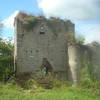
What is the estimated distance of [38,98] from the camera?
13.0 metres

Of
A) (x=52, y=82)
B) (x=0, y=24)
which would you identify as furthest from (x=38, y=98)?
(x=0, y=24)

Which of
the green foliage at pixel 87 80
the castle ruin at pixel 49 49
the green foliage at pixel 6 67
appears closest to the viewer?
the green foliage at pixel 87 80

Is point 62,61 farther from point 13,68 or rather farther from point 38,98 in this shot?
point 38,98

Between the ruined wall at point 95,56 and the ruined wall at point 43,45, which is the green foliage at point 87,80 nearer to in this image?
the ruined wall at point 95,56

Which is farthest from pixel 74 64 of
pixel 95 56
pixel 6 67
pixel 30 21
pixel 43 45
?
pixel 6 67

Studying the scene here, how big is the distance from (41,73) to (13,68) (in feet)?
7.24

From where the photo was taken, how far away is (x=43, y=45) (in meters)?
22.3

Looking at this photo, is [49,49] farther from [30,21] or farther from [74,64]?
[30,21]

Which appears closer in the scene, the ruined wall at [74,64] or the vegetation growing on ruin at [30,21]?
the ruined wall at [74,64]

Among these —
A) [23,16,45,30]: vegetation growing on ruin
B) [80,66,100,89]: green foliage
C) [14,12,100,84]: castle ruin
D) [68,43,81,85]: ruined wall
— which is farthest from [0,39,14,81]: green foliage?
[80,66,100,89]: green foliage

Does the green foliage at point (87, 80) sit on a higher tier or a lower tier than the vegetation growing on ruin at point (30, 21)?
lower

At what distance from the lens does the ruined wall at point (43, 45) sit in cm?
2159

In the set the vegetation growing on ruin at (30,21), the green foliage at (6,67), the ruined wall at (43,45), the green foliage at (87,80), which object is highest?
the vegetation growing on ruin at (30,21)

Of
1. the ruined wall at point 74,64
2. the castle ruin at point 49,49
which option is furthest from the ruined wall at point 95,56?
the ruined wall at point 74,64
